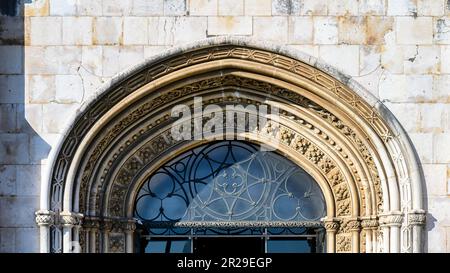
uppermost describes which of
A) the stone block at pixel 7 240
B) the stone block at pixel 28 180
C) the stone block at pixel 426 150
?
the stone block at pixel 426 150

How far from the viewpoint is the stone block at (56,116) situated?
17.5m

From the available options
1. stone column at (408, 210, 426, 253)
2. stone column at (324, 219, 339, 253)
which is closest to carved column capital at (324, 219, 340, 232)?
stone column at (324, 219, 339, 253)

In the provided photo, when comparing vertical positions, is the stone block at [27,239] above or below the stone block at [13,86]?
below

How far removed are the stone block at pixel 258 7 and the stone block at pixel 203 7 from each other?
0.35 metres

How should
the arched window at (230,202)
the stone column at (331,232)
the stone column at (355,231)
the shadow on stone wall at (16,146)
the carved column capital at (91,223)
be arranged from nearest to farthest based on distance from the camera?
the shadow on stone wall at (16,146) < the carved column capital at (91,223) < the stone column at (355,231) < the stone column at (331,232) < the arched window at (230,202)

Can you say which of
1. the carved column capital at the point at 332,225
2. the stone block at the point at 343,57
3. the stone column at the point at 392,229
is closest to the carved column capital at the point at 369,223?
the stone column at the point at 392,229

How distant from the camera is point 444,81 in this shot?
17.6 meters

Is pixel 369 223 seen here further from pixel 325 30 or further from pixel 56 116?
pixel 56 116

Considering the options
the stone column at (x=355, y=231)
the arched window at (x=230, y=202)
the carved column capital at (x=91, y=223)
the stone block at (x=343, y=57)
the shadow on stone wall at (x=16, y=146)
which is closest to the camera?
the shadow on stone wall at (x=16, y=146)

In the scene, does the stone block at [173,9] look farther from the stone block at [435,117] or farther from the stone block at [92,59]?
the stone block at [435,117]

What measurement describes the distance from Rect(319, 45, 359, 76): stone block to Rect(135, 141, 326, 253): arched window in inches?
54.9

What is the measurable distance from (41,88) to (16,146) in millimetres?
692

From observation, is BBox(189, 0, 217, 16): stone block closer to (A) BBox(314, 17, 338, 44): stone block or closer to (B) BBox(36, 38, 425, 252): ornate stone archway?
(B) BBox(36, 38, 425, 252): ornate stone archway

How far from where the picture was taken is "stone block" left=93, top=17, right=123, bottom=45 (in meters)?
17.7
